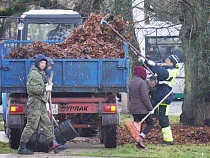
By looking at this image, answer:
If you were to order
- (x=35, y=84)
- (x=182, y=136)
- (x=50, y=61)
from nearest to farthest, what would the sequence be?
1. (x=35, y=84)
2. (x=50, y=61)
3. (x=182, y=136)

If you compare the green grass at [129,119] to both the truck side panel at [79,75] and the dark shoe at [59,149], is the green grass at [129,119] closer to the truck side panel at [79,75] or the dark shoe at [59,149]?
A: the truck side panel at [79,75]

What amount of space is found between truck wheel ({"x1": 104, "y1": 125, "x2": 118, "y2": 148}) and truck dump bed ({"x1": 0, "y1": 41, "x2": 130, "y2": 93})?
881 mm

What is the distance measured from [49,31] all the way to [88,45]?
360cm

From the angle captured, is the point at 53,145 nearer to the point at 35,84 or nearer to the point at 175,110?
the point at 35,84

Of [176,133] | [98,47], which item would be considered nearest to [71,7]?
[176,133]

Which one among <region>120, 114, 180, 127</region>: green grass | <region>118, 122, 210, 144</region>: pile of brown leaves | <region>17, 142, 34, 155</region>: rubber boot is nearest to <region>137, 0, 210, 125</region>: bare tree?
<region>118, 122, 210, 144</region>: pile of brown leaves

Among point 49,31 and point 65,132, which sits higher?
point 49,31

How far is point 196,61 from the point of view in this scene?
17.3 metres

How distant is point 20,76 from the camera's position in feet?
42.9

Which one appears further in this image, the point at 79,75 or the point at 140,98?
the point at 140,98

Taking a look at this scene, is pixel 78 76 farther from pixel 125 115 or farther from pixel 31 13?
pixel 125 115

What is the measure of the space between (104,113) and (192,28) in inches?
171

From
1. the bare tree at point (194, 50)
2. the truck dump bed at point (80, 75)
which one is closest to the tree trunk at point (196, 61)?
the bare tree at point (194, 50)

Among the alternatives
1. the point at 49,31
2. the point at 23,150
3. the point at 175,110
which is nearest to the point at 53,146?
the point at 23,150
